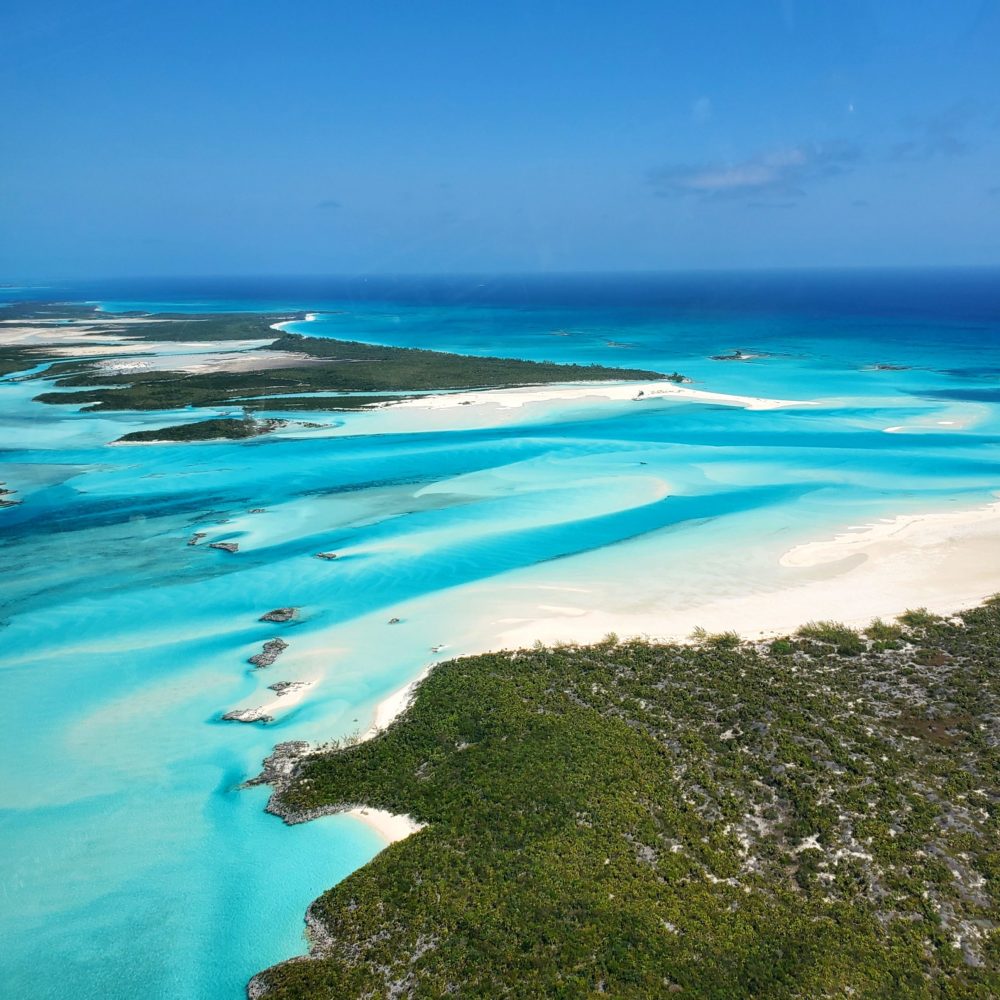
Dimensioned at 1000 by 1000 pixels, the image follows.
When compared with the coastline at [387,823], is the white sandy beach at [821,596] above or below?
above

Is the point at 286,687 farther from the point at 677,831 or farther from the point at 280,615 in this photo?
the point at 677,831

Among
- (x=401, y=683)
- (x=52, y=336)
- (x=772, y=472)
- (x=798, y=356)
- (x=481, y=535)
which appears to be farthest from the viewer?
(x=52, y=336)

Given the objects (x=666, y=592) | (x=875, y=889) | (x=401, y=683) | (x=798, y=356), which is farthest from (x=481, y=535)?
(x=798, y=356)

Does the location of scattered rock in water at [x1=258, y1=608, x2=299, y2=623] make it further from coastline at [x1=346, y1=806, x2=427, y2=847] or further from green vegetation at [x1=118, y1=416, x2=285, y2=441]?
green vegetation at [x1=118, y1=416, x2=285, y2=441]

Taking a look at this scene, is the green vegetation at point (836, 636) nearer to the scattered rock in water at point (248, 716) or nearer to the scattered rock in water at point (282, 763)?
the scattered rock in water at point (282, 763)

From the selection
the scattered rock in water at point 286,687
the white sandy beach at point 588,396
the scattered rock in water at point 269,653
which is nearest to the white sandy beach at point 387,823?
the scattered rock in water at point 286,687

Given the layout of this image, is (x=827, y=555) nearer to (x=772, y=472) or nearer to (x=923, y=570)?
(x=923, y=570)

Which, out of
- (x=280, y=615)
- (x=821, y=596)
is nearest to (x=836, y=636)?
(x=821, y=596)
